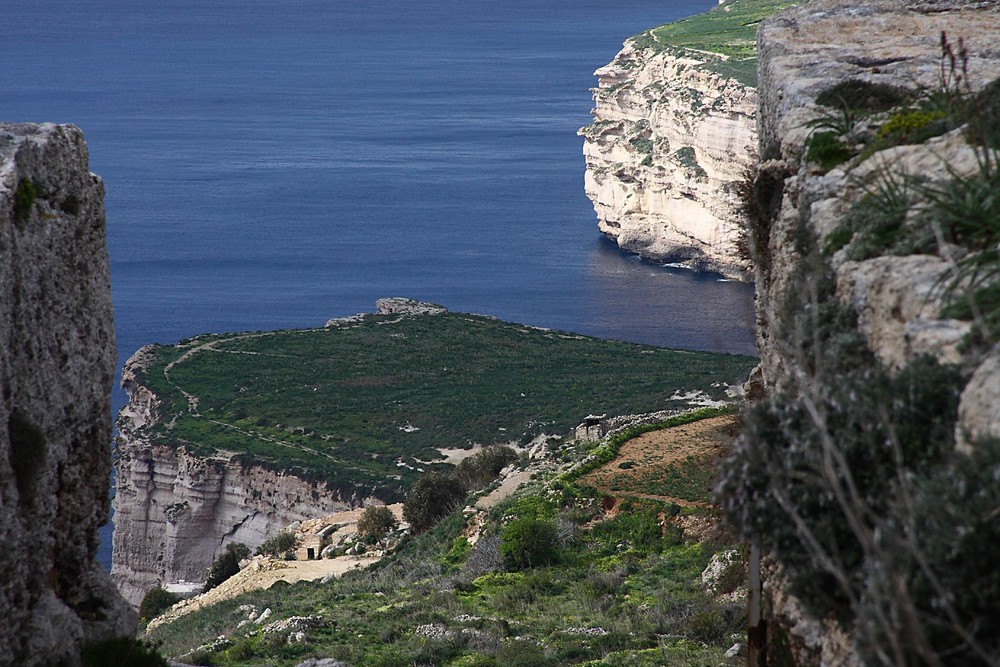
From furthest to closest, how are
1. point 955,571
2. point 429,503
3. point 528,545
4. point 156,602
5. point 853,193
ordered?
point 156,602 < point 429,503 < point 528,545 < point 853,193 < point 955,571

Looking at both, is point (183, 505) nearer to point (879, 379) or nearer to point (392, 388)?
point (392, 388)

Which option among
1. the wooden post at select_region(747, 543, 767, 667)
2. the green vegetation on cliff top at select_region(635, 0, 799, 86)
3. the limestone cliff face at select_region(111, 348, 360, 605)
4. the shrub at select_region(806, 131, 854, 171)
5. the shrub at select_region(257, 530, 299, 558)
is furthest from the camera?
the green vegetation on cliff top at select_region(635, 0, 799, 86)

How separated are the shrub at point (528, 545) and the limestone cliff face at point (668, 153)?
56547 mm

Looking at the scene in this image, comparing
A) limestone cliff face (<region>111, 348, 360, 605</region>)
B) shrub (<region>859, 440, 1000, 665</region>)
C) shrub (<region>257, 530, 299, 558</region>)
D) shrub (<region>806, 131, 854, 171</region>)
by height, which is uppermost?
shrub (<region>806, 131, 854, 171</region>)

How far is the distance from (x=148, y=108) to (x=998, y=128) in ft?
437

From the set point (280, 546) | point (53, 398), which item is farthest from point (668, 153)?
point (53, 398)

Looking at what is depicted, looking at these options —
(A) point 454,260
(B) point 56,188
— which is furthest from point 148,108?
(B) point 56,188

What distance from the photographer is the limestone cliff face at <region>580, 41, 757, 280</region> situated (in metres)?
75.6

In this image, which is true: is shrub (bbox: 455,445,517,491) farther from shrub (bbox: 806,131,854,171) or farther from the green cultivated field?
shrub (bbox: 806,131,854,171)

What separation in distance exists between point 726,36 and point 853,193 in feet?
299

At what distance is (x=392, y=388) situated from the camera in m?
46.6

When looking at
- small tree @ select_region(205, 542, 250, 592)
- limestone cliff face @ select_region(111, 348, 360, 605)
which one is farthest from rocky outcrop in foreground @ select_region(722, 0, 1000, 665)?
limestone cliff face @ select_region(111, 348, 360, 605)

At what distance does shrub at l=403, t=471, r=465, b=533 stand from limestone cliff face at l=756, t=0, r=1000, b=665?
17.0m

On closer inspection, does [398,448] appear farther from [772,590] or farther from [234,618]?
[772,590]
